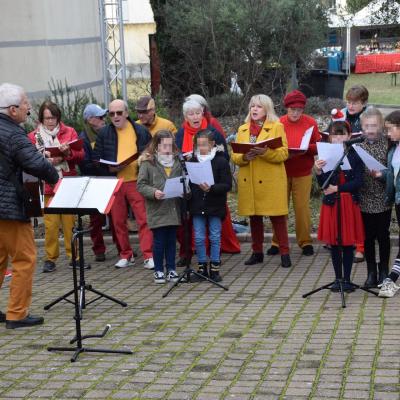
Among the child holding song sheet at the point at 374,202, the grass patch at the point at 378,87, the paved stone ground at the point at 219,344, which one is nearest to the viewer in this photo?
the paved stone ground at the point at 219,344

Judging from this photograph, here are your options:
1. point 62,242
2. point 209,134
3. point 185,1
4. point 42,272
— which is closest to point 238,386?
point 209,134

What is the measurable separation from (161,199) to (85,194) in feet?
6.66

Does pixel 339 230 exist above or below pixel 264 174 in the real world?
below

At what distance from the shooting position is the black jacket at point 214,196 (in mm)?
8844

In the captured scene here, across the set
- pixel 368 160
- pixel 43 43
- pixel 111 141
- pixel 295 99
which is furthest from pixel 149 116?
pixel 43 43

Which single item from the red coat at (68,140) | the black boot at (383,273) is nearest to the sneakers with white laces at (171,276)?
the red coat at (68,140)

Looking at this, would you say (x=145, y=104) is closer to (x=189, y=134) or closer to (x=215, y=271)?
(x=189, y=134)

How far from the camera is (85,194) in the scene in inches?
267

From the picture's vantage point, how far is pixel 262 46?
20.5 metres

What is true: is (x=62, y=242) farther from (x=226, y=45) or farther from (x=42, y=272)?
(x=226, y=45)

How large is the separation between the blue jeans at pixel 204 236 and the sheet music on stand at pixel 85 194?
218cm

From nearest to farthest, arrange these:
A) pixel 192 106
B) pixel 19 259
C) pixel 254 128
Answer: pixel 19 259 → pixel 192 106 → pixel 254 128

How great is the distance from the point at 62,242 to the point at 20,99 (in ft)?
14.4

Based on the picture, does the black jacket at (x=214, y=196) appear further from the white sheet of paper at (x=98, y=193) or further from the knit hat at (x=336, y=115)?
the white sheet of paper at (x=98, y=193)
